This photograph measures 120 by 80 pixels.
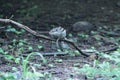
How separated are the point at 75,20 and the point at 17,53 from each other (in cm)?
230

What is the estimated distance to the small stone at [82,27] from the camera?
20.0 ft

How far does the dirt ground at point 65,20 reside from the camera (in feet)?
13.7

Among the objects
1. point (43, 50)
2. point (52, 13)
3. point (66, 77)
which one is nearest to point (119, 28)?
point (52, 13)

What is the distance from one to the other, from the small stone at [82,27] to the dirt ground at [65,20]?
0.12 metres

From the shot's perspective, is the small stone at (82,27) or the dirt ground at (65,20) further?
the small stone at (82,27)

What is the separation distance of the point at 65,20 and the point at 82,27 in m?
0.53

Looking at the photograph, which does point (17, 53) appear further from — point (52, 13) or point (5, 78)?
point (52, 13)

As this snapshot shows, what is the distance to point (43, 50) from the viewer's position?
4.90 meters

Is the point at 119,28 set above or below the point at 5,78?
below

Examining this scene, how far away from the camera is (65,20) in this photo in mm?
6566

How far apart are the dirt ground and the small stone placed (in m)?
0.12

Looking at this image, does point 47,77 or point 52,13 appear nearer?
point 47,77

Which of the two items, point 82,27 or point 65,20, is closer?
point 82,27

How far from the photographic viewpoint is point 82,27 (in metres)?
6.14
